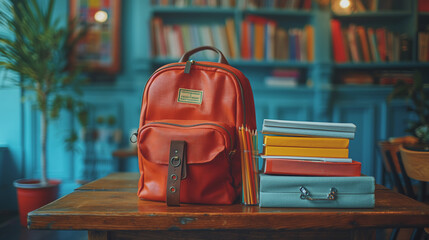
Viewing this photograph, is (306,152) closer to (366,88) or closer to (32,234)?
(32,234)

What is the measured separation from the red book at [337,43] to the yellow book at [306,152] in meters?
2.44

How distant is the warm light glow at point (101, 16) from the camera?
112 inches

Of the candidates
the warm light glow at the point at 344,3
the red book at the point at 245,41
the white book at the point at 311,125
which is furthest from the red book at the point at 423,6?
the white book at the point at 311,125

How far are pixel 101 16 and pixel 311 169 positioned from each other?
8.88ft

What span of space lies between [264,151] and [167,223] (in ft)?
0.98

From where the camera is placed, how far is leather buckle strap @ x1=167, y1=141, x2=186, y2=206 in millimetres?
764

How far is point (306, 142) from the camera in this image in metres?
0.77

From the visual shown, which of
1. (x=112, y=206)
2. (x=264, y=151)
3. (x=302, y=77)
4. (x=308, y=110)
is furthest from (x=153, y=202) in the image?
(x=302, y=77)

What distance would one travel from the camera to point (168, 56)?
2852mm

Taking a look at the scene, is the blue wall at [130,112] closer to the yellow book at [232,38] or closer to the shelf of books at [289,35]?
the shelf of books at [289,35]

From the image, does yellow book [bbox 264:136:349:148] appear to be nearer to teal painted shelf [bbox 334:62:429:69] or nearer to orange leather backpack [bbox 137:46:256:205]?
orange leather backpack [bbox 137:46:256:205]

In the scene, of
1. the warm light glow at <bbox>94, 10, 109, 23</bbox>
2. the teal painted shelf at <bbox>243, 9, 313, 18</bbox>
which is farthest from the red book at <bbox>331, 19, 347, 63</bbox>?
the warm light glow at <bbox>94, 10, 109, 23</bbox>

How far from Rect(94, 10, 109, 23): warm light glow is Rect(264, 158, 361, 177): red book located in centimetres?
262

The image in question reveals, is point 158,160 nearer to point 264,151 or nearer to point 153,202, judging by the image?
point 153,202
